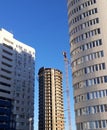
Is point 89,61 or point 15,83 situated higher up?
point 15,83

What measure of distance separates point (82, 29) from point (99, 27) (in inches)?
234

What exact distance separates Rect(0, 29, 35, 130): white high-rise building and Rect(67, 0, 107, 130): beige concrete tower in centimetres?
6144

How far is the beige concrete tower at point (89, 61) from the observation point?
75.5m

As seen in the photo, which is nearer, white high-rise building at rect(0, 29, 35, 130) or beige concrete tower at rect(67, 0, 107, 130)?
beige concrete tower at rect(67, 0, 107, 130)

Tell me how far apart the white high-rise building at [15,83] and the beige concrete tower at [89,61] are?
61.4m

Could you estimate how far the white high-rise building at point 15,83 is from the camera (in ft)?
460

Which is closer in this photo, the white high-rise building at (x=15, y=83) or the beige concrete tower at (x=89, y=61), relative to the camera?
the beige concrete tower at (x=89, y=61)

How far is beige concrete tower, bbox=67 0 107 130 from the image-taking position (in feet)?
248

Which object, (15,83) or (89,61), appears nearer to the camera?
(89,61)

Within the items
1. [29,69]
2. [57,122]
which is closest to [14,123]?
[29,69]

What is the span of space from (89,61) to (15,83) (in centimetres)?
7897

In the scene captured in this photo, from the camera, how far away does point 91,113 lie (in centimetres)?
7569

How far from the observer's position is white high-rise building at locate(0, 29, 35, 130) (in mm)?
140125

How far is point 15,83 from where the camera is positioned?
152 meters
